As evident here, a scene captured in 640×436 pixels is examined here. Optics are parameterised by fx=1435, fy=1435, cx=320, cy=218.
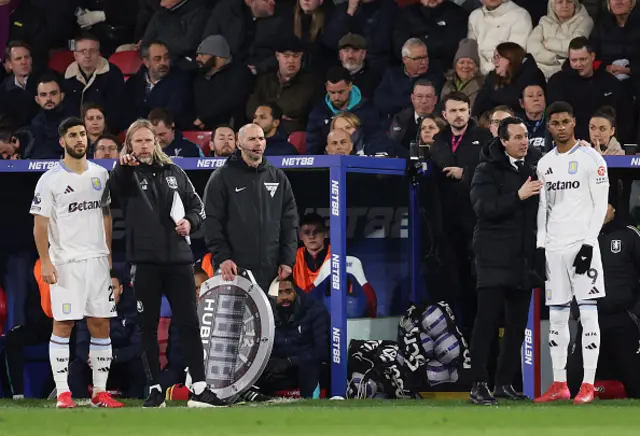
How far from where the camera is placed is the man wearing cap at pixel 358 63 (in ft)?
47.5

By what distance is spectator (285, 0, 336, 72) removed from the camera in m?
15.2

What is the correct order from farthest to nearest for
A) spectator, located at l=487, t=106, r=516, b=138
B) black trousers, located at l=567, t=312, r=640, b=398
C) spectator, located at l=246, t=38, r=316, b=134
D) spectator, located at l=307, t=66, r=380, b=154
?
spectator, located at l=246, t=38, r=316, b=134, spectator, located at l=307, t=66, r=380, b=154, spectator, located at l=487, t=106, r=516, b=138, black trousers, located at l=567, t=312, r=640, b=398

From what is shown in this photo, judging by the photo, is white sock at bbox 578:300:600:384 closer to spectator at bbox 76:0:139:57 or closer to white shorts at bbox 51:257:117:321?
white shorts at bbox 51:257:117:321

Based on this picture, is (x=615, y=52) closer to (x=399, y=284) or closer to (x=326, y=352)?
(x=399, y=284)

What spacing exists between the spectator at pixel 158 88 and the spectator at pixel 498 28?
3.05 m

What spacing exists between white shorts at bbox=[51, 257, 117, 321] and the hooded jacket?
2677 millimetres

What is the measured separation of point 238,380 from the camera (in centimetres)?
1051

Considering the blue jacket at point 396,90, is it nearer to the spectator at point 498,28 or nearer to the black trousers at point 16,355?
the spectator at point 498,28

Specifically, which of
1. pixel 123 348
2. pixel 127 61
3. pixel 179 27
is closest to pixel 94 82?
pixel 127 61

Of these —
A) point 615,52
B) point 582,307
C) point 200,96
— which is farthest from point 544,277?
point 200,96

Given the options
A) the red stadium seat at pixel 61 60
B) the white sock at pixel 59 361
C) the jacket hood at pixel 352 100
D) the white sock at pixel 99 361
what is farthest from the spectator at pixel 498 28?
the white sock at pixel 59 361

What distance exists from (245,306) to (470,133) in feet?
8.94

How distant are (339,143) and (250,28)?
374 centimetres

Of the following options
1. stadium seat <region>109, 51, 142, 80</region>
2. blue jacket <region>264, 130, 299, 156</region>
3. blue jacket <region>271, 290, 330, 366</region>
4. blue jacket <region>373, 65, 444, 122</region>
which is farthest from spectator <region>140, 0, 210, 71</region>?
blue jacket <region>271, 290, 330, 366</region>
